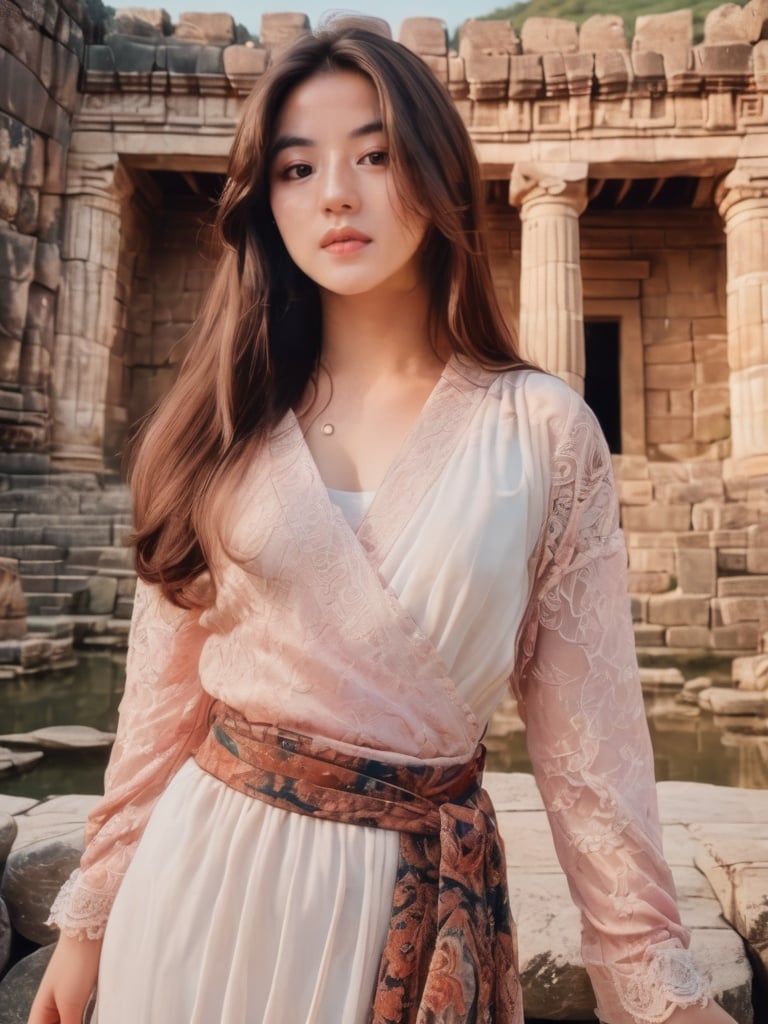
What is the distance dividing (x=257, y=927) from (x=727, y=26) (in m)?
10.1

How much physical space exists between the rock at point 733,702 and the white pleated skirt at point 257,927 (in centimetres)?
454

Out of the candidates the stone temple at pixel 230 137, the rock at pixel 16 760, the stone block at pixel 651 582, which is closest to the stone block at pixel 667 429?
the stone temple at pixel 230 137

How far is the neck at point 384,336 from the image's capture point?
1.07m

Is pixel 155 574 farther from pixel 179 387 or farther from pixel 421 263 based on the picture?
pixel 421 263

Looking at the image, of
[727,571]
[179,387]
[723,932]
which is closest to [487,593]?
[179,387]

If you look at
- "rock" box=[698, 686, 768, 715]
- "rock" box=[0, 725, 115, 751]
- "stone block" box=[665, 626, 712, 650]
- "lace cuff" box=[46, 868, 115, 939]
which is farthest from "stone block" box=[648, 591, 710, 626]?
"lace cuff" box=[46, 868, 115, 939]

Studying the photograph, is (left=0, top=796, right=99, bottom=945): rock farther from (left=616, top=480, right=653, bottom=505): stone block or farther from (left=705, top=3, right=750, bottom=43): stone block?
(left=705, top=3, right=750, bottom=43): stone block

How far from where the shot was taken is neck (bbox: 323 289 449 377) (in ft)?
3.51

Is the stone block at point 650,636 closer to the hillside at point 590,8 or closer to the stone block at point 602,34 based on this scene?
the stone block at point 602,34

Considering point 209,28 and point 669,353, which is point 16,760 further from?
point 669,353

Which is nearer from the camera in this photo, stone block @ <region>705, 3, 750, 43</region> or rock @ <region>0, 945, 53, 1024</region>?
rock @ <region>0, 945, 53, 1024</region>

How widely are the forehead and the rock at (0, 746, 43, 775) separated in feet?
10.6

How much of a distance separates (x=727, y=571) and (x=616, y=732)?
21.3 ft

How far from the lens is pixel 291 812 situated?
81 cm
